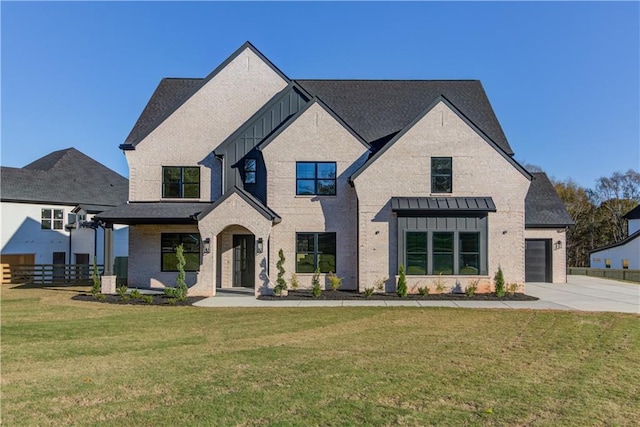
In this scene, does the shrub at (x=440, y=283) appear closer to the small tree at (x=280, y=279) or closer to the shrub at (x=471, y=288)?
the shrub at (x=471, y=288)

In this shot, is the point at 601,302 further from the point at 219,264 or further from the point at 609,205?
the point at 609,205

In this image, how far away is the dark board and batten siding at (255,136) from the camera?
821 inches

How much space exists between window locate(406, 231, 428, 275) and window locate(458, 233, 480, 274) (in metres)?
1.50

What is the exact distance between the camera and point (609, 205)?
57.8 meters

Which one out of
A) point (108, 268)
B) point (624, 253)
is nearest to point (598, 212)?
point (624, 253)

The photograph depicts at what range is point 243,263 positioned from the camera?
20969 millimetres

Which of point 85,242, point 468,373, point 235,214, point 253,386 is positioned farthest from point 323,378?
point 85,242

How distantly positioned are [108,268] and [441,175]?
48.6 ft

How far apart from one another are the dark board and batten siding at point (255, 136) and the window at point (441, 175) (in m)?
6.80

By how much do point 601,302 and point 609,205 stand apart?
49.6 metres

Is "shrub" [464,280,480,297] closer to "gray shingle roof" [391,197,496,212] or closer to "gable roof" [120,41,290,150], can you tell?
"gray shingle roof" [391,197,496,212]

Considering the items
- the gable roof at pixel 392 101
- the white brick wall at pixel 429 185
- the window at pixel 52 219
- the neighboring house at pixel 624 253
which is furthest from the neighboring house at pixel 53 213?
the neighboring house at pixel 624 253

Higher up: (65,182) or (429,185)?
(65,182)

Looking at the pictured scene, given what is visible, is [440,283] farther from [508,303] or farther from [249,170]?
[249,170]
